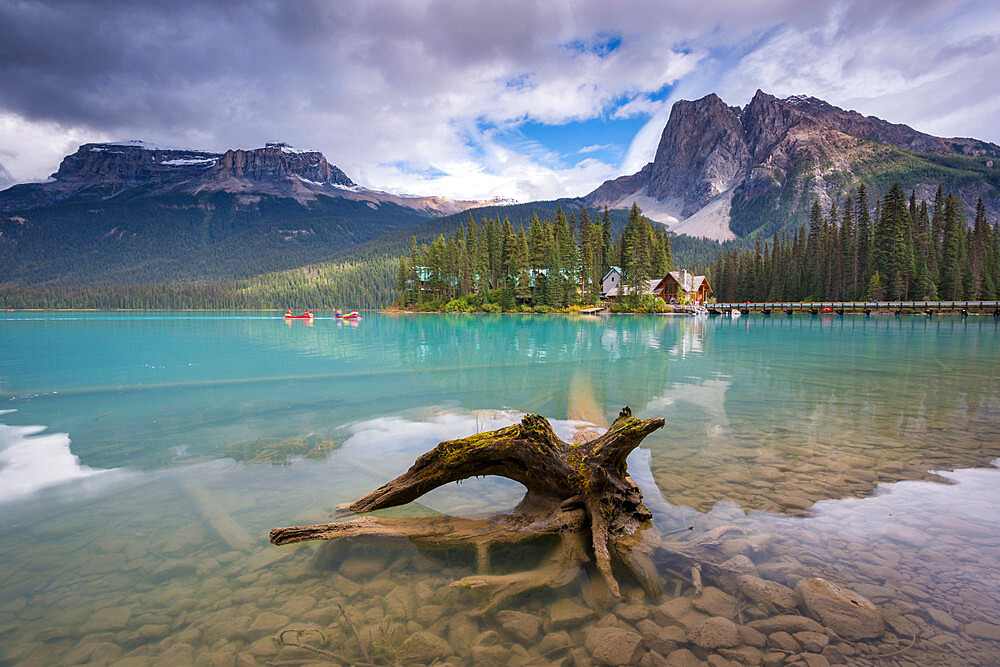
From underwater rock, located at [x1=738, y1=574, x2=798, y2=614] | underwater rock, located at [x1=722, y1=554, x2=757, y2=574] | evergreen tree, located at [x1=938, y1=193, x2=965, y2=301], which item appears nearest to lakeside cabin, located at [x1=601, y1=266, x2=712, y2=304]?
evergreen tree, located at [x1=938, y1=193, x2=965, y2=301]

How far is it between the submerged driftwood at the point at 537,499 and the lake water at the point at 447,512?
28cm

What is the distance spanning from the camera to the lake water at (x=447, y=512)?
4.01m

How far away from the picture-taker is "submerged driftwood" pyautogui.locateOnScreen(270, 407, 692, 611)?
5.56m

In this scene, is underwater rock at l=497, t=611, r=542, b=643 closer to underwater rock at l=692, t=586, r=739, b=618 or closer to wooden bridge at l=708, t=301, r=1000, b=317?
underwater rock at l=692, t=586, r=739, b=618

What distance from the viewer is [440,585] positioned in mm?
Result: 4844

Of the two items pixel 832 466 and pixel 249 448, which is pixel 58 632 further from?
pixel 832 466

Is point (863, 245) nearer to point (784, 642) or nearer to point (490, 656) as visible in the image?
point (784, 642)

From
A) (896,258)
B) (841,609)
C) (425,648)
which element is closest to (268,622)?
(425,648)

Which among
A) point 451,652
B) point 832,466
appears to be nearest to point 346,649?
point 451,652

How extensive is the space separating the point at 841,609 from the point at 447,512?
4702 millimetres

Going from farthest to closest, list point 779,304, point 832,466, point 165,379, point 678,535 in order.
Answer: point 779,304
point 165,379
point 832,466
point 678,535

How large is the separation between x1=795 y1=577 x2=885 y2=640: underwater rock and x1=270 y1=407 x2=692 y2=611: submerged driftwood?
1537 millimetres

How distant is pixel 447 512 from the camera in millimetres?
Result: 6695

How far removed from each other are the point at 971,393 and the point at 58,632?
22.2 m
